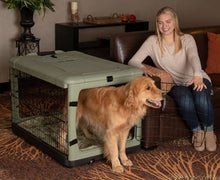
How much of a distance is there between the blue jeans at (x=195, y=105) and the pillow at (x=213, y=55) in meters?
0.69

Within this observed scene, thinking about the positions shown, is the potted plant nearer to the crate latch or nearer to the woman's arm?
the woman's arm

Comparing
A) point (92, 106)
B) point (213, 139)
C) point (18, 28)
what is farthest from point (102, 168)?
point (18, 28)

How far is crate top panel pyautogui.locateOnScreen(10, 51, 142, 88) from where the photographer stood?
2.82m

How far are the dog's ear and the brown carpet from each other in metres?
0.47

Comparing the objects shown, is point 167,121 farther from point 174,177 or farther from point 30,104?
point 30,104

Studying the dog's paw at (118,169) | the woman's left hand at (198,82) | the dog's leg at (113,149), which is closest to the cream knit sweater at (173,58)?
the woman's left hand at (198,82)

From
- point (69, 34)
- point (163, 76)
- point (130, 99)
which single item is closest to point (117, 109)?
point (130, 99)

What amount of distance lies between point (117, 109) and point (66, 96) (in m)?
0.41

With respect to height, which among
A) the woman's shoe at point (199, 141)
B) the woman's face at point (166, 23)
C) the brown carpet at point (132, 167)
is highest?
the woman's face at point (166, 23)

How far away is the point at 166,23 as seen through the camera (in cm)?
336

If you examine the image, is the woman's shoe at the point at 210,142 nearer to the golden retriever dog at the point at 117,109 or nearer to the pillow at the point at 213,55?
the golden retriever dog at the point at 117,109

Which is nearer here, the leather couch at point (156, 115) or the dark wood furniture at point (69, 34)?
the leather couch at point (156, 115)

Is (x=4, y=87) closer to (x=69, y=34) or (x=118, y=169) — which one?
(x=69, y=34)

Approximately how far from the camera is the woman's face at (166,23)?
3.35 metres
